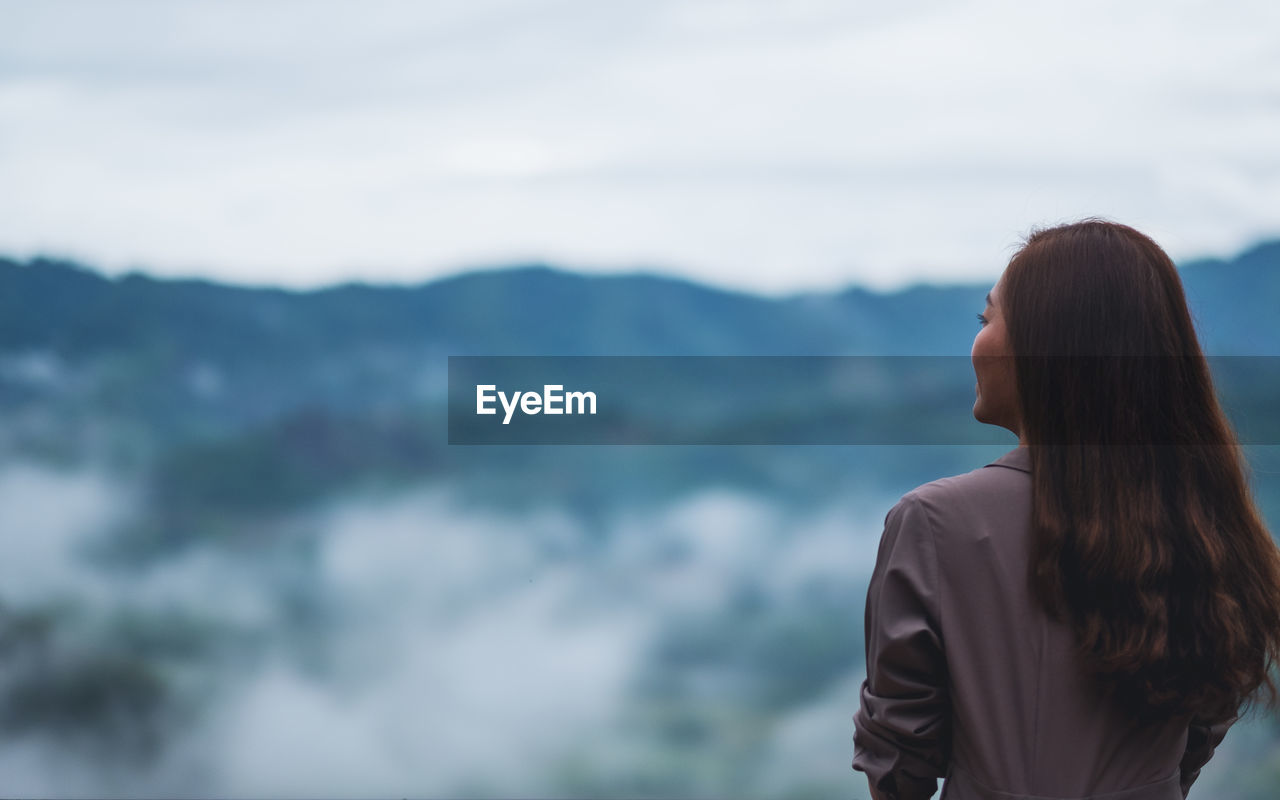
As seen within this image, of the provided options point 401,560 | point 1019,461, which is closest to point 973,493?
point 1019,461

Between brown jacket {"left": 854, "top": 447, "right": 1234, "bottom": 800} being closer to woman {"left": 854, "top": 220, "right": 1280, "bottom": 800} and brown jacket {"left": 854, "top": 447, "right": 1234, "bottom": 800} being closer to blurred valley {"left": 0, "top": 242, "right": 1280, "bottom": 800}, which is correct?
woman {"left": 854, "top": 220, "right": 1280, "bottom": 800}

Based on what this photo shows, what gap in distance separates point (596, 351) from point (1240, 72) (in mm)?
1416

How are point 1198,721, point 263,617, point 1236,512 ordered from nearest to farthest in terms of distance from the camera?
point 1236,512 → point 1198,721 → point 263,617

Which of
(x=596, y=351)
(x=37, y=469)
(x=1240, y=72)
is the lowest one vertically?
(x=37, y=469)

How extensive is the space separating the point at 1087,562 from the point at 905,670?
0.60ft

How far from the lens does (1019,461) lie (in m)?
0.96

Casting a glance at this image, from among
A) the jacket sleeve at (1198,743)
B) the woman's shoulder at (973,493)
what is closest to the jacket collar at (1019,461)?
the woman's shoulder at (973,493)

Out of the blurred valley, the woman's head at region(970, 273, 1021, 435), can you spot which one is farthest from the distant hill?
the woman's head at region(970, 273, 1021, 435)

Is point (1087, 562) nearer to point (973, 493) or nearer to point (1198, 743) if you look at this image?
point (973, 493)

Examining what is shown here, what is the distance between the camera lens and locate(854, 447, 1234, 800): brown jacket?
0.92 metres

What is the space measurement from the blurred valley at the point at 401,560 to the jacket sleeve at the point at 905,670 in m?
1.06

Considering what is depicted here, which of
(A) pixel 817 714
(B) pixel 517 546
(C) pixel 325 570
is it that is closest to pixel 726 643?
(A) pixel 817 714

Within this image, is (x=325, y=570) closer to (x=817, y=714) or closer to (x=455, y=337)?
(x=455, y=337)

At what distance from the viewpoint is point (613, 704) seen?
2.03 meters
